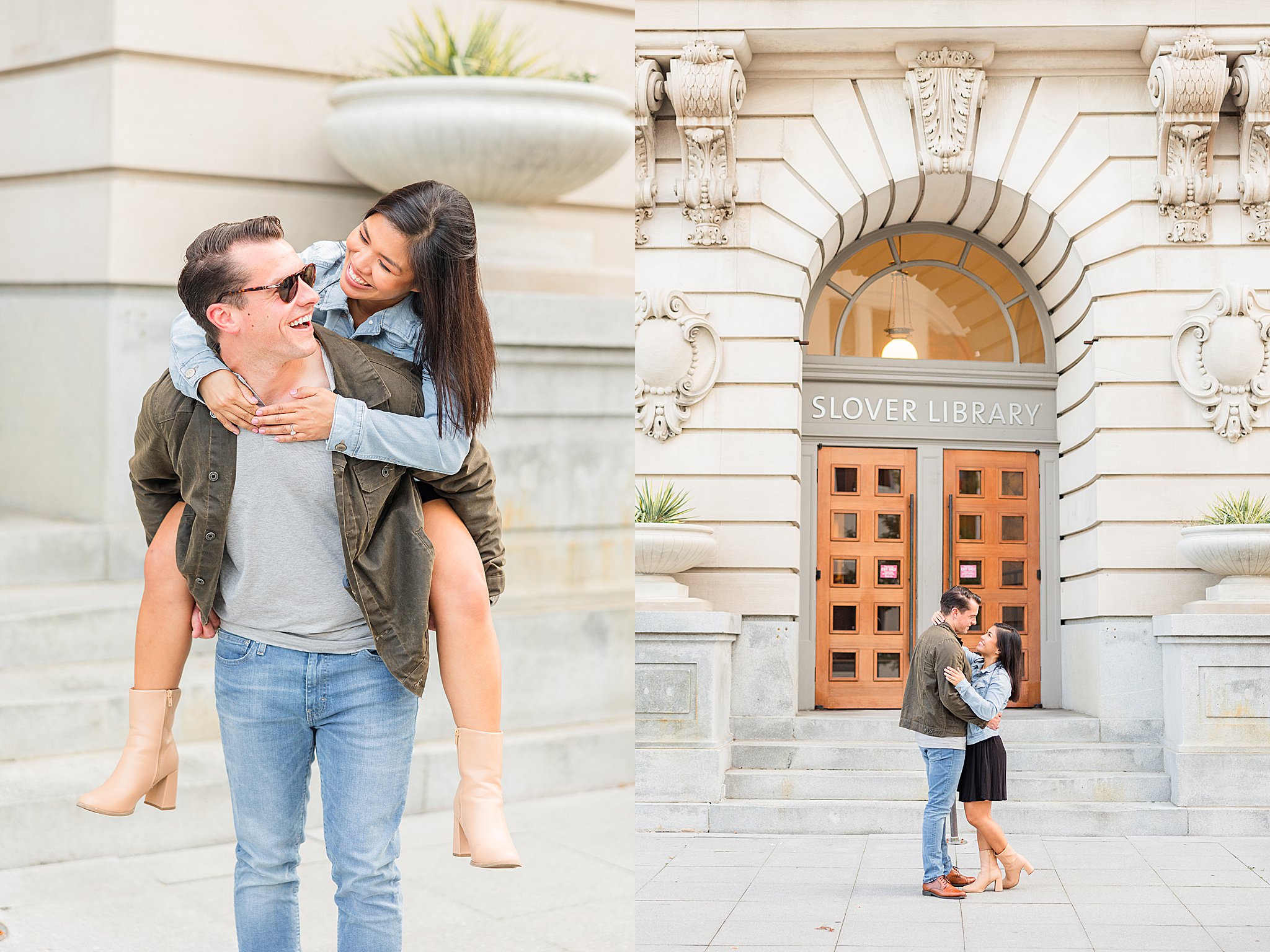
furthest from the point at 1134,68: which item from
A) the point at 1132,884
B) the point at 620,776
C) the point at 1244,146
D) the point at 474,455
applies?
the point at 474,455

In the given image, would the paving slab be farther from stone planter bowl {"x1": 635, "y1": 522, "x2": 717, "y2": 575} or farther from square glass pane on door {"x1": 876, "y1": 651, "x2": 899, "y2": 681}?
square glass pane on door {"x1": 876, "y1": 651, "x2": 899, "y2": 681}

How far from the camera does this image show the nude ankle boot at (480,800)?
2225 millimetres

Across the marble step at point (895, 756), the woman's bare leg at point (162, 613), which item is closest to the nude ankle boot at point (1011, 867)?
the marble step at point (895, 756)

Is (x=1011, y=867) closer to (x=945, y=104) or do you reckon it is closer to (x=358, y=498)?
(x=358, y=498)

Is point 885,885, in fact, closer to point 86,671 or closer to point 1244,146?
point 86,671

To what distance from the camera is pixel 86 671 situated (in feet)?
16.3

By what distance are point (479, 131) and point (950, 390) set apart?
205 inches

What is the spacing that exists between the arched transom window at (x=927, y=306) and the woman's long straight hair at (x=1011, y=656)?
3.95 m

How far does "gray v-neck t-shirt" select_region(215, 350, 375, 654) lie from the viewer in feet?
7.20

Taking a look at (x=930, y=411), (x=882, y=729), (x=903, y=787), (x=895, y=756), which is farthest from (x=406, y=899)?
(x=930, y=411)

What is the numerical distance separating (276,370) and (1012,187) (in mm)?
7936

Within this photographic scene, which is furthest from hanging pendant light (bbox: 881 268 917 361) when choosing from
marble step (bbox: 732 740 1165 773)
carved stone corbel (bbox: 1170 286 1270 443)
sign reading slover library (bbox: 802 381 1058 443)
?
marble step (bbox: 732 740 1165 773)

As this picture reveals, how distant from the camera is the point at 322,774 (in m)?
2.28

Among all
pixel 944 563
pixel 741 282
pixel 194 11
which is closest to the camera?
pixel 194 11
